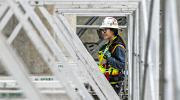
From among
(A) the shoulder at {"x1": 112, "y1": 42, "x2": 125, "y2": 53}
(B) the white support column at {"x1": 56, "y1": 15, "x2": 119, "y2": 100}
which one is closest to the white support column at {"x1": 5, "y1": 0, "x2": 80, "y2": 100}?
(B) the white support column at {"x1": 56, "y1": 15, "x2": 119, "y2": 100}

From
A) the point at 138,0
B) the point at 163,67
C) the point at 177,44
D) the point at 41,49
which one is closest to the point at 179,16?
the point at 177,44

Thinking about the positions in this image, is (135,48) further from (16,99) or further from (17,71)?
(17,71)

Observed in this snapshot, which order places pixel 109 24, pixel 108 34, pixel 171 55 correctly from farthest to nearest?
pixel 109 24 → pixel 108 34 → pixel 171 55

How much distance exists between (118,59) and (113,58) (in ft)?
0.28

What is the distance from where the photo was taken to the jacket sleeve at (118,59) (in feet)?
13.6

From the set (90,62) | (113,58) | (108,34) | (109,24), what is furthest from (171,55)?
(109,24)

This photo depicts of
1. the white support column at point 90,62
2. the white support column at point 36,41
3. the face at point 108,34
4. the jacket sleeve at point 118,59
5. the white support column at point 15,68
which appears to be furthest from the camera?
the face at point 108,34

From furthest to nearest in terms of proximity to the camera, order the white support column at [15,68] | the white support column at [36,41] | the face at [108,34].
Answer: the face at [108,34], the white support column at [36,41], the white support column at [15,68]

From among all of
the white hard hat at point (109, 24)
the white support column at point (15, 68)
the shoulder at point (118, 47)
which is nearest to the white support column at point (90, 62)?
the shoulder at point (118, 47)

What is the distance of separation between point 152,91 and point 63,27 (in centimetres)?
202

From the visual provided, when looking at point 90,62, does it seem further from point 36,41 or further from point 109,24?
point 36,41

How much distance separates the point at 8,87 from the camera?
12.8ft

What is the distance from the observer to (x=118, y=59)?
166 inches

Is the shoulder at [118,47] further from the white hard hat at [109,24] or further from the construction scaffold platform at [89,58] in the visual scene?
the white hard hat at [109,24]
